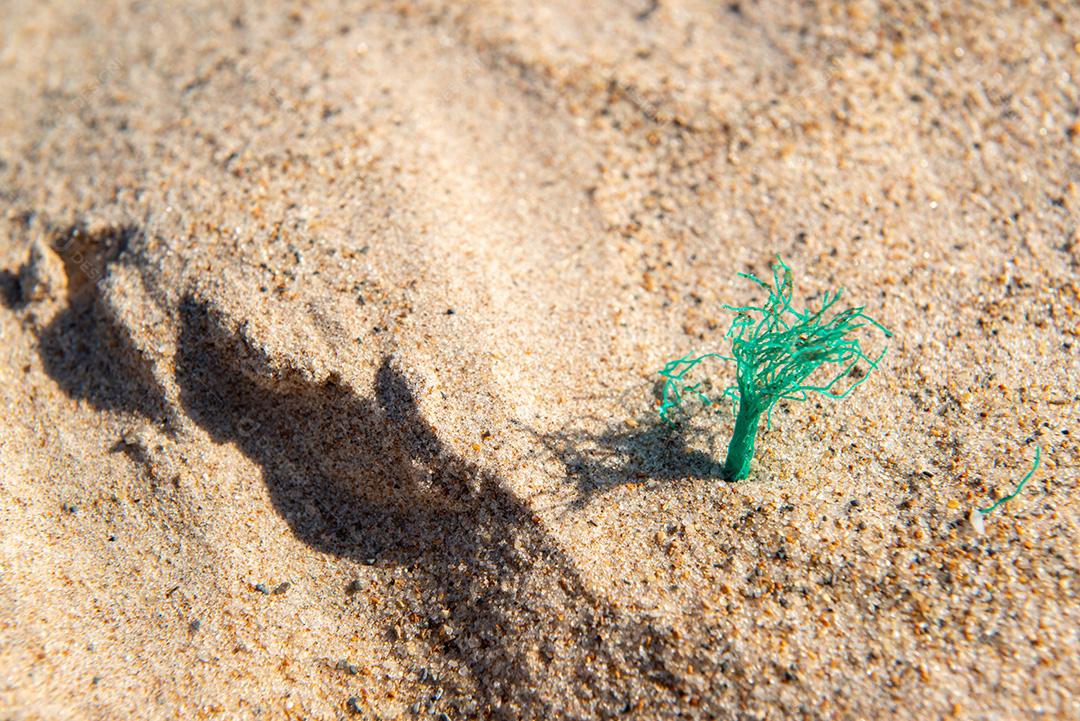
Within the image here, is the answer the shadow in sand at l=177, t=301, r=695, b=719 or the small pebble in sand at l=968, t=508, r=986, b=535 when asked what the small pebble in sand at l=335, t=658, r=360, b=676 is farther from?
the small pebble in sand at l=968, t=508, r=986, b=535

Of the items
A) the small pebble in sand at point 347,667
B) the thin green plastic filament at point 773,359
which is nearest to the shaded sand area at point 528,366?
the small pebble in sand at point 347,667

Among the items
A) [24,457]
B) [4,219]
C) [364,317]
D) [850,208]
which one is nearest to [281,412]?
[364,317]

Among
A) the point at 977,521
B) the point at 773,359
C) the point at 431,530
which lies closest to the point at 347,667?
the point at 431,530

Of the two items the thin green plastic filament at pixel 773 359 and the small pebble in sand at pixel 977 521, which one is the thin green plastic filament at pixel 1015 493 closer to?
the small pebble in sand at pixel 977 521

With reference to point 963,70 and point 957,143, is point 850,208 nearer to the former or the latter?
point 957,143

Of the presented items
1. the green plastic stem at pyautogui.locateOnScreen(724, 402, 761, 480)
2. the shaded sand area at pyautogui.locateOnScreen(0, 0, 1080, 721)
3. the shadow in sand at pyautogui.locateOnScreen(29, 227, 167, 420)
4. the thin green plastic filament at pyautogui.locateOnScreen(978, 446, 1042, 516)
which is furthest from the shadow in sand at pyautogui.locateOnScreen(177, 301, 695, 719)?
the thin green plastic filament at pyautogui.locateOnScreen(978, 446, 1042, 516)

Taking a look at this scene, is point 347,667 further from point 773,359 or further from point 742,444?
point 773,359
